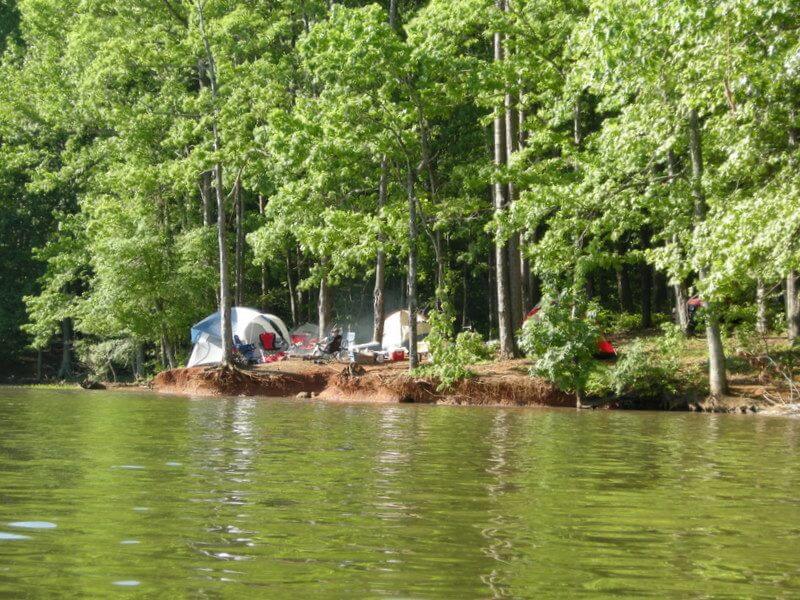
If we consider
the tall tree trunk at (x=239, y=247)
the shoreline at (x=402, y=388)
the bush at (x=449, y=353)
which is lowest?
the shoreline at (x=402, y=388)

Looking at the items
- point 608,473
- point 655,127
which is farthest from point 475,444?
point 655,127

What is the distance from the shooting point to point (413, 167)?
31.7 metres

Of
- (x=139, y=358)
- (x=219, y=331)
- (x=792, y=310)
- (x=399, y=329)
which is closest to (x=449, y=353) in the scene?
(x=792, y=310)

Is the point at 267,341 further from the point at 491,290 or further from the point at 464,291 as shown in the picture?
the point at 464,291

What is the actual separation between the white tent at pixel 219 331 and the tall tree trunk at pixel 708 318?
19.2 meters

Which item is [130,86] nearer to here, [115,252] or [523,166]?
[115,252]

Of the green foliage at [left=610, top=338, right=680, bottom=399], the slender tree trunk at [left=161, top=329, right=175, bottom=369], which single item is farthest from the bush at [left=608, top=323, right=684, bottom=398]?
the slender tree trunk at [left=161, top=329, right=175, bottom=369]

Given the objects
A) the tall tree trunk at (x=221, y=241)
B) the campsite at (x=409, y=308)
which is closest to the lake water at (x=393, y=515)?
the campsite at (x=409, y=308)

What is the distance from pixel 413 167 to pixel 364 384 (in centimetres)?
724

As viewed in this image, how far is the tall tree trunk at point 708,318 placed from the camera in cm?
2281

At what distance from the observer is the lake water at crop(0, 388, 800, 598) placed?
5.03m

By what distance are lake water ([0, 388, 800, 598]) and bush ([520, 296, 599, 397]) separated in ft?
31.0

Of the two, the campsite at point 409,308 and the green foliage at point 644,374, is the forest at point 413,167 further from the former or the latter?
the green foliage at point 644,374

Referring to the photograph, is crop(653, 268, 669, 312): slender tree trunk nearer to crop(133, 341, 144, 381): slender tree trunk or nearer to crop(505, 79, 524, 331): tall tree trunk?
crop(505, 79, 524, 331): tall tree trunk
